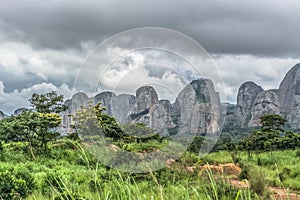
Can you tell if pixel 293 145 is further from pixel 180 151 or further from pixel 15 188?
pixel 15 188

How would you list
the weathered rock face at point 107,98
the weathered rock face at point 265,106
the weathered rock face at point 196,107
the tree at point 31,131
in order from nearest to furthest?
the weathered rock face at point 196,107
the weathered rock face at point 107,98
the tree at point 31,131
the weathered rock face at point 265,106

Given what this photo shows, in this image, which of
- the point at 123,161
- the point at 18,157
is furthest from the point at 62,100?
the point at 123,161

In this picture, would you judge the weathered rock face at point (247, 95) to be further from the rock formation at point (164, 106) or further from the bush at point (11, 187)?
the bush at point (11, 187)

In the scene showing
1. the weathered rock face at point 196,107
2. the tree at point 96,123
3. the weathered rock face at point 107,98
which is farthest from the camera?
the tree at point 96,123

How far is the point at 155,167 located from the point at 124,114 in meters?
1.21

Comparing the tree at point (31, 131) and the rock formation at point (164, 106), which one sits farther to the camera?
the tree at point (31, 131)

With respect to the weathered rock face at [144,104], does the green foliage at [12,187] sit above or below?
below

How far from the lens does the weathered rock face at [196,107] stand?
762cm

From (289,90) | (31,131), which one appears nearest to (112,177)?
(31,131)

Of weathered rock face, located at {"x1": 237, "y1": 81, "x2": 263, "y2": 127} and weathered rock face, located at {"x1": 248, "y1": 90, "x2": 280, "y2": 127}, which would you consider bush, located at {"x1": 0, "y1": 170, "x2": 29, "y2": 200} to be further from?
weathered rock face, located at {"x1": 237, "y1": 81, "x2": 263, "y2": 127}

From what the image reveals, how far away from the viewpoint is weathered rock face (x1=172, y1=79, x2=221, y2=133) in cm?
762

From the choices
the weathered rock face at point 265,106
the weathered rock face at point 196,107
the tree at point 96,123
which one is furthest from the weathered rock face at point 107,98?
the weathered rock face at point 265,106

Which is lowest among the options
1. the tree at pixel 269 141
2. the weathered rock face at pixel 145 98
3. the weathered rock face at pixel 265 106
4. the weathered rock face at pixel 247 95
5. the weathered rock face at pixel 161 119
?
the tree at pixel 269 141

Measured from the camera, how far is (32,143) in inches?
459
